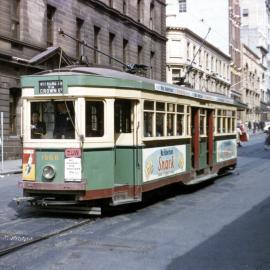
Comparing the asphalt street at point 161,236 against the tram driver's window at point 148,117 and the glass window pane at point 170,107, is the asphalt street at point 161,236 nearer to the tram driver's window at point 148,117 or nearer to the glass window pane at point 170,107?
the tram driver's window at point 148,117

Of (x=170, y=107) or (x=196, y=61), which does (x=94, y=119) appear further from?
(x=196, y=61)

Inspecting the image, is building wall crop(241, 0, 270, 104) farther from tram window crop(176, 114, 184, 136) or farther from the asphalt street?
the asphalt street

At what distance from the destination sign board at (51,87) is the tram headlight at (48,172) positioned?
4.62 ft

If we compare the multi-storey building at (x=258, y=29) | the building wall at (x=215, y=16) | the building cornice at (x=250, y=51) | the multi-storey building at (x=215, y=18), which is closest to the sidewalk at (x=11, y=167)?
the multi-storey building at (x=215, y=18)

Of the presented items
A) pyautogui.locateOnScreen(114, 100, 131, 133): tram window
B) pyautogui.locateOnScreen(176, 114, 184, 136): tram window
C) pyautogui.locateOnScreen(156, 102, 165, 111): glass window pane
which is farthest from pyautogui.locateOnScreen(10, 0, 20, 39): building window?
pyautogui.locateOnScreen(114, 100, 131, 133): tram window

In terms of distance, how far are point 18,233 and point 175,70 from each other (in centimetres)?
5076

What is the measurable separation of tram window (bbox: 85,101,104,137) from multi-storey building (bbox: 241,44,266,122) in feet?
251

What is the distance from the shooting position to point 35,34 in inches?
1191

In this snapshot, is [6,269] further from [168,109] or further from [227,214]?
[168,109]

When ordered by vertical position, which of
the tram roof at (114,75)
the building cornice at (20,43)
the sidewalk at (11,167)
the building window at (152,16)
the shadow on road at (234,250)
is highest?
the building window at (152,16)

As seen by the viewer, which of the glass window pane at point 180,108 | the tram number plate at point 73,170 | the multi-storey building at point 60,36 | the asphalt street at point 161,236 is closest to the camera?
the asphalt street at point 161,236

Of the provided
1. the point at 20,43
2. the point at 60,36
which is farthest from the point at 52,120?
the point at 60,36

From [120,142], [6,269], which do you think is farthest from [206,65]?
[6,269]

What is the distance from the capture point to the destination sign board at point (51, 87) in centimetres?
1054
